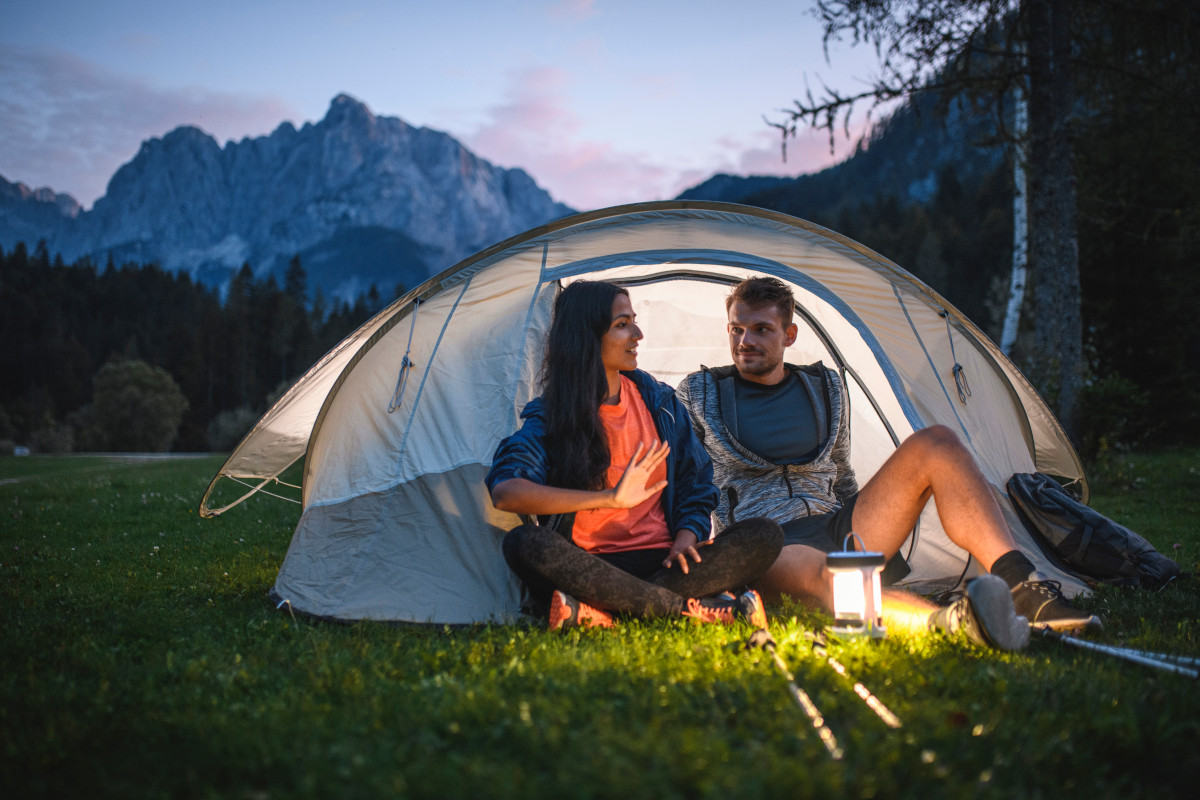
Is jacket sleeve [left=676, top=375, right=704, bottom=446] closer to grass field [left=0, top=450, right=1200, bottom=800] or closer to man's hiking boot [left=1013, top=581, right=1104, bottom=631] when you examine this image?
grass field [left=0, top=450, right=1200, bottom=800]

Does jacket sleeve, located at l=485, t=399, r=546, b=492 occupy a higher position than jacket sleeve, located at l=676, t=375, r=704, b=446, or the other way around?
jacket sleeve, located at l=676, t=375, r=704, b=446

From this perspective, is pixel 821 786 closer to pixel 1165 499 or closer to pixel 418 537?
pixel 418 537

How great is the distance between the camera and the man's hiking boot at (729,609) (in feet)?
10.3

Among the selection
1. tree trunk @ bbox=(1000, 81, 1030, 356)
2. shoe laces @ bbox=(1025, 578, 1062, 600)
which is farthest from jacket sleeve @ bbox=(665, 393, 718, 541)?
tree trunk @ bbox=(1000, 81, 1030, 356)

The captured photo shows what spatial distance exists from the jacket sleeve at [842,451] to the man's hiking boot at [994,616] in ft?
4.57

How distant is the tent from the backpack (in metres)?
0.14

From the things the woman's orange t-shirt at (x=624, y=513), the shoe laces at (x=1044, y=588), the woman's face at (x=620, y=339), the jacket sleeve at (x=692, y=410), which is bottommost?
the shoe laces at (x=1044, y=588)

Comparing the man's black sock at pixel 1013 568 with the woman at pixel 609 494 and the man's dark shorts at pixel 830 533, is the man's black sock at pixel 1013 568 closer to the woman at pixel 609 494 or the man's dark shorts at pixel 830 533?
the man's dark shorts at pixel 830 533

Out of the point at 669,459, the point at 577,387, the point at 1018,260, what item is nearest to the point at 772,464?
the point at 669,459

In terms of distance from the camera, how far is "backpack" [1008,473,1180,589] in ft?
12.6

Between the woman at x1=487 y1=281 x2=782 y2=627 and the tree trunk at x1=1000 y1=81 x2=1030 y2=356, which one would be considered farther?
the tree trunk at x1=1000 y1=81 x2=1030 y2=356

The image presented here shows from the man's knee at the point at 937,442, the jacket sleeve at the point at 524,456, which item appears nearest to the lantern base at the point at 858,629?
the man's knee at the point at 937,442

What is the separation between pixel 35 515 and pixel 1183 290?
1755 cm

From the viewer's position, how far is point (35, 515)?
7.21 meters
